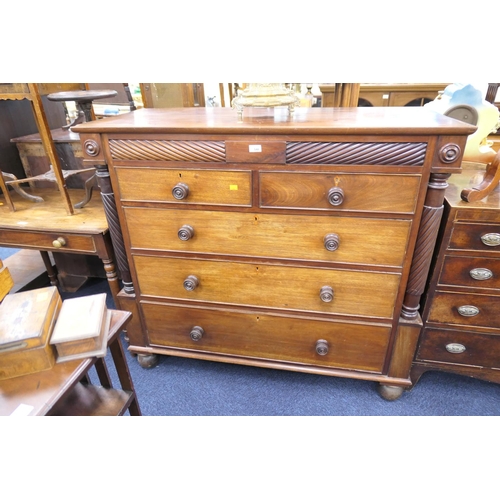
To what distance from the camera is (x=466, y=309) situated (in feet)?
4.41

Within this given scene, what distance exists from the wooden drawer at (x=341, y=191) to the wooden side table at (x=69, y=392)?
24.5 inches

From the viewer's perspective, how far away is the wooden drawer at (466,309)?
132 cm

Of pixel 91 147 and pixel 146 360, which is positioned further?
pixel 146 360

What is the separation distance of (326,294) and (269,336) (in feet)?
1.14

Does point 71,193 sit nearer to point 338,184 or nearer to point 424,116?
point 338,184

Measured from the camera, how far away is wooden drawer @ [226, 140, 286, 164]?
3.67 ft

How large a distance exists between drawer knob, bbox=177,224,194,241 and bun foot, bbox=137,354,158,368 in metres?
0.73

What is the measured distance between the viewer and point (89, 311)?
0.90 metres

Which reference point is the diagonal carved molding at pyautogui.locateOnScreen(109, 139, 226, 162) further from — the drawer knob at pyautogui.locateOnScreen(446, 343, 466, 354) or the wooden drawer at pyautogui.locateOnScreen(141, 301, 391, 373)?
the drawer knob at pyautogui.locateOnScreen(446, 343, 466, 354)

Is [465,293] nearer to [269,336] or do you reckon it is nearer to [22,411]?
[269,336]

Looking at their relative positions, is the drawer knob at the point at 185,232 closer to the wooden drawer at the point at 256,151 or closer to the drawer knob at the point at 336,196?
the wooden drawer at the point at 256,151

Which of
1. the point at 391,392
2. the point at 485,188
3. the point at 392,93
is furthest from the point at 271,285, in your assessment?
the point at 392,93

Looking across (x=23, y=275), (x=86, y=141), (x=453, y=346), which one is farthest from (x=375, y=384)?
(x=23, y=275)

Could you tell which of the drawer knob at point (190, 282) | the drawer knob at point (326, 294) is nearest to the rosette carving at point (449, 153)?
the drawer knob at point (326, 294)
